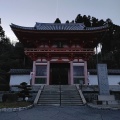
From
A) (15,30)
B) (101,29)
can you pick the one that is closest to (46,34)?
(15,30)

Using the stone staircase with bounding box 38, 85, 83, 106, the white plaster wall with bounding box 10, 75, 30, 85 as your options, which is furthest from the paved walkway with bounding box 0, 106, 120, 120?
the white plaster wall with bounding box 10, 75, 30, 85

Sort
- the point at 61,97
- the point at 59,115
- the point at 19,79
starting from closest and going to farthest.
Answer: the point at 59,115
the point at 61,97
the point at 19,79

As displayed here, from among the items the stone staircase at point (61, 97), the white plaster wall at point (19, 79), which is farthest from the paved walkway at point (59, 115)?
the white plaster wall at point (19, 79)

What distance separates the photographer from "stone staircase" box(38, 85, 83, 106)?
14356 millimetres

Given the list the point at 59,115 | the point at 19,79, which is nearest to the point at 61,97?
the point at 59,115

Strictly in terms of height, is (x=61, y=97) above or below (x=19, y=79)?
below

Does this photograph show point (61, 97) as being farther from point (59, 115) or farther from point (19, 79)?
point (19, 79)

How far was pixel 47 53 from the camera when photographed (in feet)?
72.6

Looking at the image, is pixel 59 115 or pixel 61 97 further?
pixel 61 97

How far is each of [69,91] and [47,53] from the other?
6.55m

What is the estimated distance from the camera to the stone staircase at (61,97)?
14.4 m

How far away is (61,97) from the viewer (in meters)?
15.7

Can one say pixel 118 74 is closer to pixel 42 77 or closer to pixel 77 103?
pixel 42 77

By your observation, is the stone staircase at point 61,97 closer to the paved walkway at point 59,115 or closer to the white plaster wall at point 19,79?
the paved walkway at point 59,115
